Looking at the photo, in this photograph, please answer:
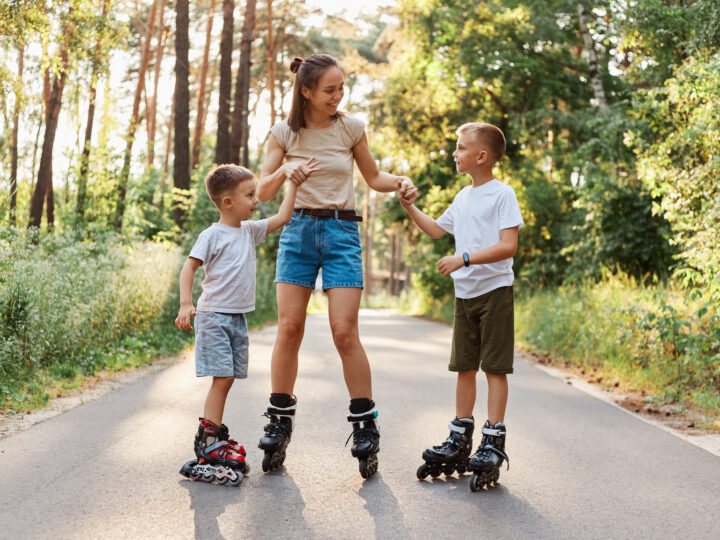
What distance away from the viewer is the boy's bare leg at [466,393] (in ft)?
14.8

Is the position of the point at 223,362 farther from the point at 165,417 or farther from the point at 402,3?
the point at 402,3

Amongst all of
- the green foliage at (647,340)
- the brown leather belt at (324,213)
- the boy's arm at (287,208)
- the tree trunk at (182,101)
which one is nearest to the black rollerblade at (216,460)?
the boy's arm at (287,208)

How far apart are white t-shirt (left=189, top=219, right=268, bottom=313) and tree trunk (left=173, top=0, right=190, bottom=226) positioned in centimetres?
1355

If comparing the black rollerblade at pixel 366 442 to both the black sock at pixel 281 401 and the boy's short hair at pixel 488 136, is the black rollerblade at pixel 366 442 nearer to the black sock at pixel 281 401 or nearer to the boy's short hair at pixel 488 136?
the black sock at pixel 281 401

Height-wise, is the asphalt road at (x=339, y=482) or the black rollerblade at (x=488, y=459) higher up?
the black rollerblade at (x=488, y=459)

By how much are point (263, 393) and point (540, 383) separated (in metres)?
3.15

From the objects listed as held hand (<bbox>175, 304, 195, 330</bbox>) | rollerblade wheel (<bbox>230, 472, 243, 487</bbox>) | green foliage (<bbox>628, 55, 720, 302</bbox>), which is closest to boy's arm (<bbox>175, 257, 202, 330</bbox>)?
held hand (<bbox>175, 304, 195, 330</bbox>)

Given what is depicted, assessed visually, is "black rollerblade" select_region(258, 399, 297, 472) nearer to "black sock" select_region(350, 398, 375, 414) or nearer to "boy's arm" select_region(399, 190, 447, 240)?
"black sock" select_region(350, 398, 375, 414)

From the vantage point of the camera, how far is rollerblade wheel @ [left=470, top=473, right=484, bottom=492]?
164 inches

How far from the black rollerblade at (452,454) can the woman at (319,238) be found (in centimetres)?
33

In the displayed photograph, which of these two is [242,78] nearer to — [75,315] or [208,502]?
[75,315]

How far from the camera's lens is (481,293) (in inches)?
177

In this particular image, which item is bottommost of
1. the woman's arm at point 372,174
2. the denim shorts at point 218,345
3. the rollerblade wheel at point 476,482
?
the rollerblade wheel at point 476,482

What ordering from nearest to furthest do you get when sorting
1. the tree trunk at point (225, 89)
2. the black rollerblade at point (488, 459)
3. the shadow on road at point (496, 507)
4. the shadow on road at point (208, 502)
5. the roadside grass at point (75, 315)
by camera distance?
the shadow on road at point (208, 502), the shadow on road at point (496, 507), the black rollerblade at point (488, 459), the roadside grass at point (75, 315), the tree trunk at point (225, 89)
